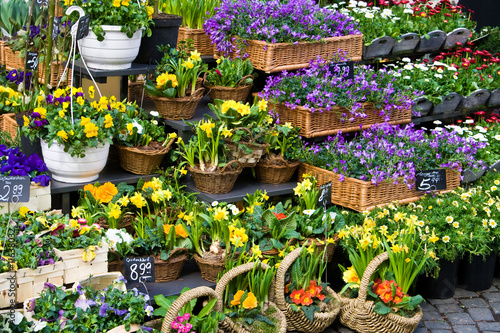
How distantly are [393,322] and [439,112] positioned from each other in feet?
7.32

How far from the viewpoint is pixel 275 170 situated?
15.1 ft

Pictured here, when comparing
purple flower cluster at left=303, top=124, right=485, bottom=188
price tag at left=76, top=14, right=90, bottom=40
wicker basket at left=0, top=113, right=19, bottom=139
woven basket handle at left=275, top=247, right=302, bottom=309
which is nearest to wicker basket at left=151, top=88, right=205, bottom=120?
price tag at left=76, top=14, right=90, bottom=40

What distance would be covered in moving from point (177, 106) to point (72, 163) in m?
0.85

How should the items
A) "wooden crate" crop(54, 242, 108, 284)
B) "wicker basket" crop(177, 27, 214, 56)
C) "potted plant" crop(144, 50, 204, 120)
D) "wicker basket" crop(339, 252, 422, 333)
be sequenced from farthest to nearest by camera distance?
"wicker basket" crop(177, 27, 214, 56)
"potted plant" crop(144, 50, 204, 120)
"wicker basket" crop(339, 252, 422, 333)
"wooden crate" crop(54, 242, 108, 284)

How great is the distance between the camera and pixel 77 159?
4.09m

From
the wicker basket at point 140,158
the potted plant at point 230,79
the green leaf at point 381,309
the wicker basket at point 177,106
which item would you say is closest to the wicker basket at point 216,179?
the wicker basket at point 140,158

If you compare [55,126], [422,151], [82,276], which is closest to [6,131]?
[55,126]

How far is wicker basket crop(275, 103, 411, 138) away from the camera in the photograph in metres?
4.66

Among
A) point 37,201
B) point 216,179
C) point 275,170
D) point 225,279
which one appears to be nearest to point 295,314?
point 225,279

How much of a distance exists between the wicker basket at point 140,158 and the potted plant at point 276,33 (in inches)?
35.6

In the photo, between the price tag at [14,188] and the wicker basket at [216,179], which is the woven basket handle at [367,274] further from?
the price tag at [14,188]

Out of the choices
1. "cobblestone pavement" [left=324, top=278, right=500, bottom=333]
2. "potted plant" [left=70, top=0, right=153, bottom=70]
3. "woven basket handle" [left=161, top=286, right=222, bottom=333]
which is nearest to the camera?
"woven basket handle" [left=161, top=286, right=222, bottom=333]

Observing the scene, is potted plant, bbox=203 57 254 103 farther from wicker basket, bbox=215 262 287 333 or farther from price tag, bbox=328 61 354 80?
wicker basket, bbox=215 262 287 333

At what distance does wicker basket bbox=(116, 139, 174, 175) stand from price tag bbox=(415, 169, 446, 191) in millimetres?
1673
